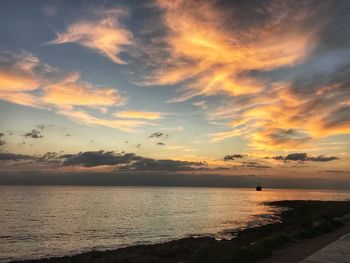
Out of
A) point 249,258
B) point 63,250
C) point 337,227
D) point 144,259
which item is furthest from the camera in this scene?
point 63,250

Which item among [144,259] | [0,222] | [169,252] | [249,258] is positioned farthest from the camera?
A: [0,222]

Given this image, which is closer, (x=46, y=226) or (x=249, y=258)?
(x=249, y=258)

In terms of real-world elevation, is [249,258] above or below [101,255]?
above

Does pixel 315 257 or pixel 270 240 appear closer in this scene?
pixel 315 257

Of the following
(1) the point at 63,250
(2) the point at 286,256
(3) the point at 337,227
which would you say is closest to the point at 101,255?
(1) the point at 63,250

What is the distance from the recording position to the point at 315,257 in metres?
14.7

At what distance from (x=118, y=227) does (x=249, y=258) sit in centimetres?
4454

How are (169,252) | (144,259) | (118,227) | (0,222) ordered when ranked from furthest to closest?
(0,222), (118,227), (169,252), (144,259)

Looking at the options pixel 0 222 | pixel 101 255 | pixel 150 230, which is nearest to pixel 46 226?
pixel 0 222

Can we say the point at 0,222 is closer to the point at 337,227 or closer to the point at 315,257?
the point at 337,227

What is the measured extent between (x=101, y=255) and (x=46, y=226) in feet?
104

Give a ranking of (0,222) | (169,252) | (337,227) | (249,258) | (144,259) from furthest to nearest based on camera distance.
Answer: (0,222)
(337,227)
(169,252)
(144,259)
(249,258)

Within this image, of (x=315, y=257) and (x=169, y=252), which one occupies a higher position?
(x=315, y=257)

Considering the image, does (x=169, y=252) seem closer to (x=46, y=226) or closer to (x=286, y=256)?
(x=286, y=256)
